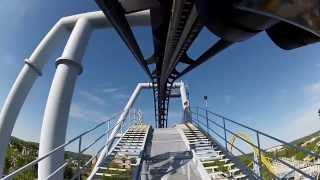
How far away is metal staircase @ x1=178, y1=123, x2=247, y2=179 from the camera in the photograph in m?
7.23

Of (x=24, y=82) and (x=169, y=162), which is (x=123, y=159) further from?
(x=24, y=82)

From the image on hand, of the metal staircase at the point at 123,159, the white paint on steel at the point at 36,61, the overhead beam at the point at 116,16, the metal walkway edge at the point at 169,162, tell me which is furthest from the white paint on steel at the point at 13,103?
the overhead beam at the point at 116,16

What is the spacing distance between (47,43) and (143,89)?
18418mm

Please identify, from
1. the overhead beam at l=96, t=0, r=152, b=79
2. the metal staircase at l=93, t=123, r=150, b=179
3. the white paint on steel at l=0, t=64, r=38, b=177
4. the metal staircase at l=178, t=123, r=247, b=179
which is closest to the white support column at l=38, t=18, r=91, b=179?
the metal staircase at l=93, t=123, r=150, b=179

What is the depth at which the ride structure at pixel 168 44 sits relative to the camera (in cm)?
247

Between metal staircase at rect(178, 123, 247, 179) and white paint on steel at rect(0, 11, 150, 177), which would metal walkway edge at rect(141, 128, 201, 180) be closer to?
metal staircase at rect(178, 123, 247, 179)

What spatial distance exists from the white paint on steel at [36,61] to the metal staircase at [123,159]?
322 cm

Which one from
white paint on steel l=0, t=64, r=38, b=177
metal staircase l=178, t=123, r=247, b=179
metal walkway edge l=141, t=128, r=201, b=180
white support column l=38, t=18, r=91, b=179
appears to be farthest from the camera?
white paint on steel l=0, t=64, r=38, b=177

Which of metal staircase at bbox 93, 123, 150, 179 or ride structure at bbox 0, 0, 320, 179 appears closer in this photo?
ride structure at bbox 0, 0, 320, 179

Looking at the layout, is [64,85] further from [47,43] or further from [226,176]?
[226,176]

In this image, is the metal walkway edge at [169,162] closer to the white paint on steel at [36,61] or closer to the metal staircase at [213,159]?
the metal staircase at [213,159]

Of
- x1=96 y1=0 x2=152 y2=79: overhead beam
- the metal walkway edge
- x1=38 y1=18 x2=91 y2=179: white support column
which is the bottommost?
the metal walkway edge

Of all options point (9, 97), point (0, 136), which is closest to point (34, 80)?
point (9, 97)

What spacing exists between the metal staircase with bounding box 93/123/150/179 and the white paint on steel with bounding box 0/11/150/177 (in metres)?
3.22
